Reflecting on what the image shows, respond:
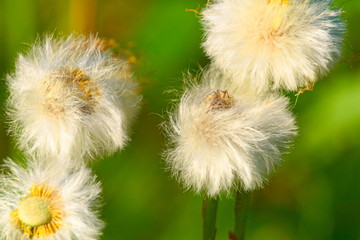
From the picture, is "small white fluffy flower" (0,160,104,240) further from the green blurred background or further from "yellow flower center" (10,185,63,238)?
the green blurred background

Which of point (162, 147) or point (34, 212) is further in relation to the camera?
point (162, 147)

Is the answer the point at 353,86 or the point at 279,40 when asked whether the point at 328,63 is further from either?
the point at 353,86

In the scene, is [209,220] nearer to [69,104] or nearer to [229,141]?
[229,141]

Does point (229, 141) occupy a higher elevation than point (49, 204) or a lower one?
higher

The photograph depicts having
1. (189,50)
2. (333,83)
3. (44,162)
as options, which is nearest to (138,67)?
(189,50)

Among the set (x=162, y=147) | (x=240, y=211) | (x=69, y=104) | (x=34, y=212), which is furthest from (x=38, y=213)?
(x=162, y=147)

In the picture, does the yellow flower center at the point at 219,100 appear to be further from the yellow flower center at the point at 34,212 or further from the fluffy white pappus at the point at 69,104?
the yellow flower center at the point at 34,212

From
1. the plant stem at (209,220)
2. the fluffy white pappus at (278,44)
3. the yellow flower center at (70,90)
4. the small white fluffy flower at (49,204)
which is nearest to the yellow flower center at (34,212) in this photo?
the small white fluffy flower at (49,204)
